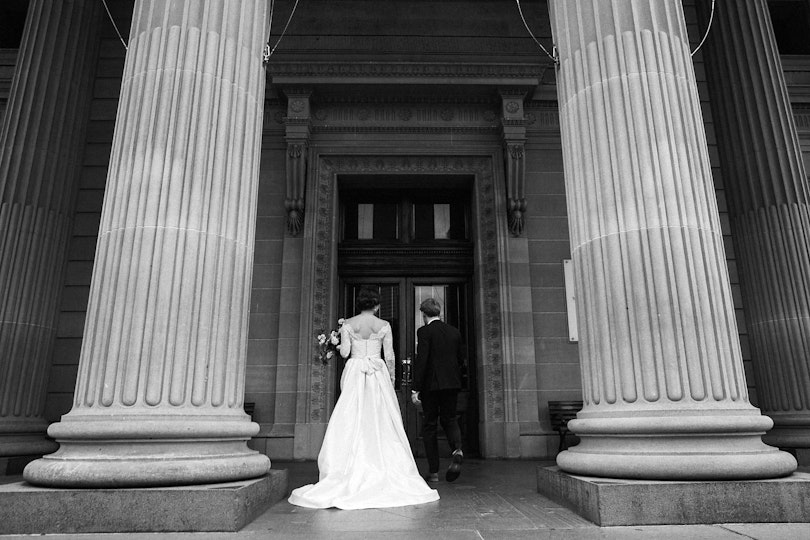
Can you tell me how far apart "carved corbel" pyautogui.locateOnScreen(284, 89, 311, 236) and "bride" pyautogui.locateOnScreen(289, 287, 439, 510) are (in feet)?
12.9

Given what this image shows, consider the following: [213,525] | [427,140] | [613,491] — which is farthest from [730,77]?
[213,525]

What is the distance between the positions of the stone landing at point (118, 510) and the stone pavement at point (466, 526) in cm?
8

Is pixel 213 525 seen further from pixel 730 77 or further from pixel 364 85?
pixel 730 77

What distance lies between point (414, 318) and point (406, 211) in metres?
2.23

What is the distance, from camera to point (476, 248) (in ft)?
34.5

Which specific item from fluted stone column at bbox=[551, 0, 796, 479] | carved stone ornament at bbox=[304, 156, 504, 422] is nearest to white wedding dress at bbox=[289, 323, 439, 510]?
fluted stone column at bbox=[551, 0, 796, 479]

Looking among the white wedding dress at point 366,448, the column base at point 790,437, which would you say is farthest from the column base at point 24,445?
the column base at point 790,437

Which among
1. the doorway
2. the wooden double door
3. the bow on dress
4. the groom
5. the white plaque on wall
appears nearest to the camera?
the bow on dress

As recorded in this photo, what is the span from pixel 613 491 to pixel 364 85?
28.1ft

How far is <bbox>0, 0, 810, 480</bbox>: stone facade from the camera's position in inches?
380

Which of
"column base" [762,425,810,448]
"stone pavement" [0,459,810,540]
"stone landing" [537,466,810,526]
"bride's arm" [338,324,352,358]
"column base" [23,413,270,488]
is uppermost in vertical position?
"bride's arm" [338,324,352,358]

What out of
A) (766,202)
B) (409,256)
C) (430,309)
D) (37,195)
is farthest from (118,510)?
(766,202)

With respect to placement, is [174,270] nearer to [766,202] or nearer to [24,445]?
[24,445]

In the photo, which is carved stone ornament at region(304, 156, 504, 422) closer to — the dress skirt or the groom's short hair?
the groom's short hair
